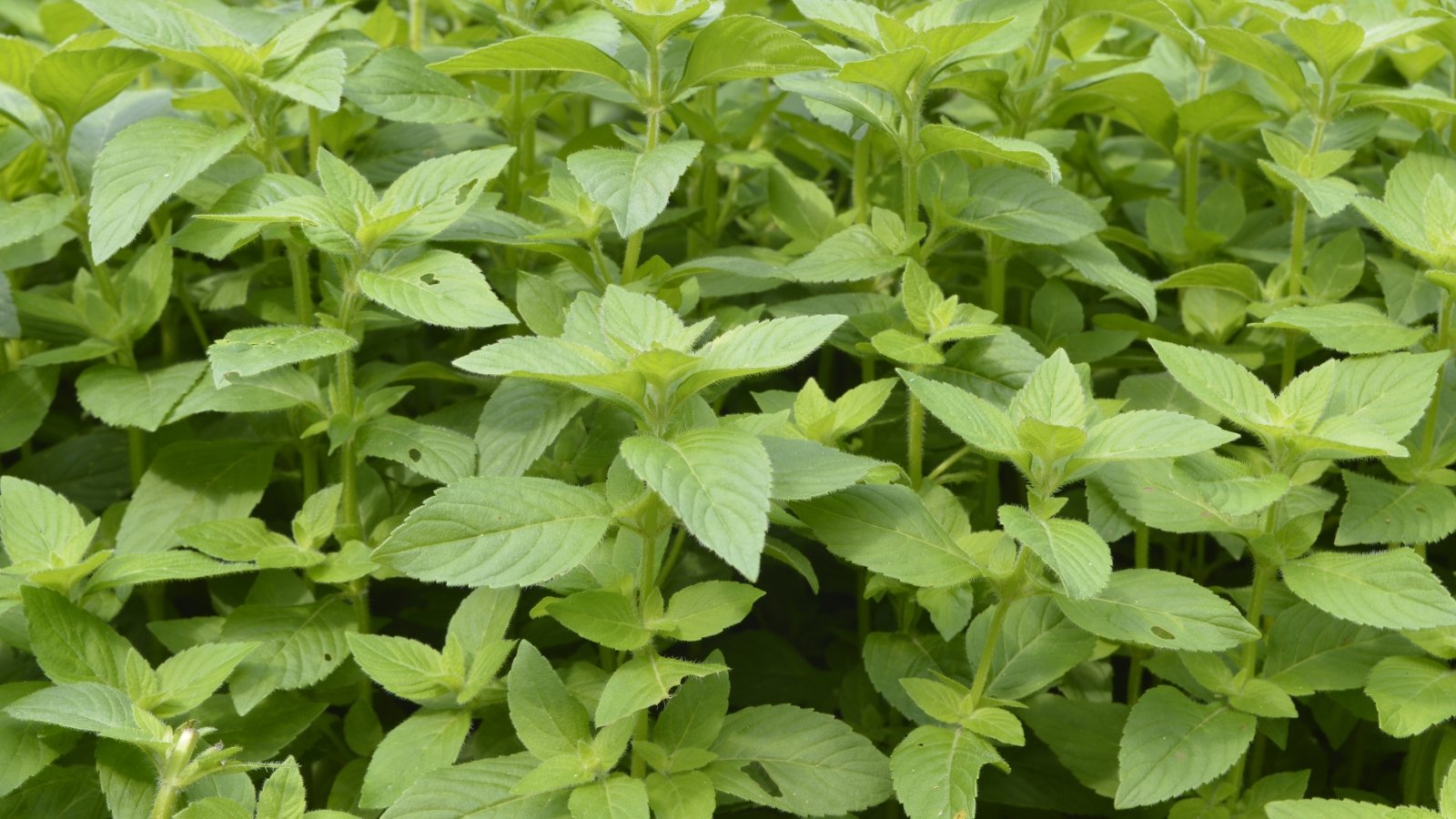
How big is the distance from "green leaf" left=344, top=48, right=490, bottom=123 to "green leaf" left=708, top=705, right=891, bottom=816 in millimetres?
836

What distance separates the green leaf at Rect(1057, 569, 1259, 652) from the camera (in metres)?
1.12

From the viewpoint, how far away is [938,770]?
112 cm

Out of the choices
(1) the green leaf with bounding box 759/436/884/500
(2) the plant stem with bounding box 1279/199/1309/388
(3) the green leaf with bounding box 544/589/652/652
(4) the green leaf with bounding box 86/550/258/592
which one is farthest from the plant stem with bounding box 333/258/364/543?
(2) the plant stem with bounding box 1279/199/1309/388

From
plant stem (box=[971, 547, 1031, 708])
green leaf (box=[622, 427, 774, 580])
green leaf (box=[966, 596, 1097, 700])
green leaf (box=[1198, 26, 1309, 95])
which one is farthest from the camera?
green leaf (box=[1198, 26, 1309, 95])

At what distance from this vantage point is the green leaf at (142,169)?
1.32 meters

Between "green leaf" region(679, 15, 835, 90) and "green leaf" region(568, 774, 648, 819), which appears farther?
"green leaf" region(679, 15, 835, 90)

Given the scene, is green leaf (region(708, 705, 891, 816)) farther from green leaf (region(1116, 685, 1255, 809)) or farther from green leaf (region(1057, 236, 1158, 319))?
green leaf (region(1057, 236, 1158, 319))

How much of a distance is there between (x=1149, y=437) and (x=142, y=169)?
1104 millimetres

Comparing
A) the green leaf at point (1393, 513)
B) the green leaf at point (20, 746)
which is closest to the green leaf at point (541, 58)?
the green leaf at point (20, 746)

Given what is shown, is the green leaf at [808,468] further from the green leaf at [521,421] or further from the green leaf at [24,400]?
the green leaf at [24,400]

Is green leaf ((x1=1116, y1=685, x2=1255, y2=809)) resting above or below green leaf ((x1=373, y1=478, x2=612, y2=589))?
below

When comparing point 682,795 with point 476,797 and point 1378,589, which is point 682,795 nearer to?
point 476,797

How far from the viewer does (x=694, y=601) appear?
1.16 meters

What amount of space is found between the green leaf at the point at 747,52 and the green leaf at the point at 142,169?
1.76 feet
